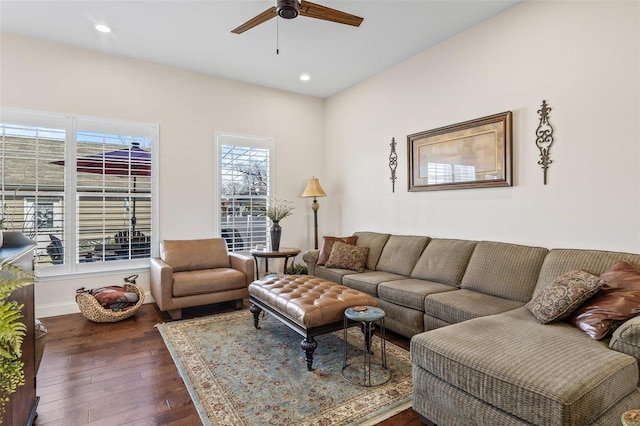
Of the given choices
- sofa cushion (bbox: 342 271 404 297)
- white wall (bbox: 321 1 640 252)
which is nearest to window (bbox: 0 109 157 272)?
sofa cushion (bbox: 342 271 404 297)

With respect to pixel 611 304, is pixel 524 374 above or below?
below

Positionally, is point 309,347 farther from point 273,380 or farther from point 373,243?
point 373,243

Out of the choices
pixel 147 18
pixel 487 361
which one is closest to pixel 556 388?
pixel 487 361

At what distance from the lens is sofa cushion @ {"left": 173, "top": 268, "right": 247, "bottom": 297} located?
365 centimetres

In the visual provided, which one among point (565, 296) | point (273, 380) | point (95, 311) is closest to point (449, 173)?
point (565, 296)

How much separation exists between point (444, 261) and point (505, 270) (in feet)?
1.96

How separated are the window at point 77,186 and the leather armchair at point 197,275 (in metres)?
0.51

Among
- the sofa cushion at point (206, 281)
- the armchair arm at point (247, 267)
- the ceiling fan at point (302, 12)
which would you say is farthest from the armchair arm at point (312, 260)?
the ceiling fan at point (302, 12)

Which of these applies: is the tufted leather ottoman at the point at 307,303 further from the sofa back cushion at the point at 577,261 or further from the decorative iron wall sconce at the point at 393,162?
Result: the decorative iron wall sconce at the point at 393,162

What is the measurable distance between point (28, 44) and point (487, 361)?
5066mm

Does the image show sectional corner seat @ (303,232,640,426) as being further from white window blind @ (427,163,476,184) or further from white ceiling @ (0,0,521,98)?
white ceiling @ (0,0,521,98)

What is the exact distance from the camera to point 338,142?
17.8 ft

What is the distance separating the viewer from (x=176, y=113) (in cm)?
446

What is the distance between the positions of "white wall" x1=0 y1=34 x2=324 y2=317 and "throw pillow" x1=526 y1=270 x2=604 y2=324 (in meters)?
3.74
